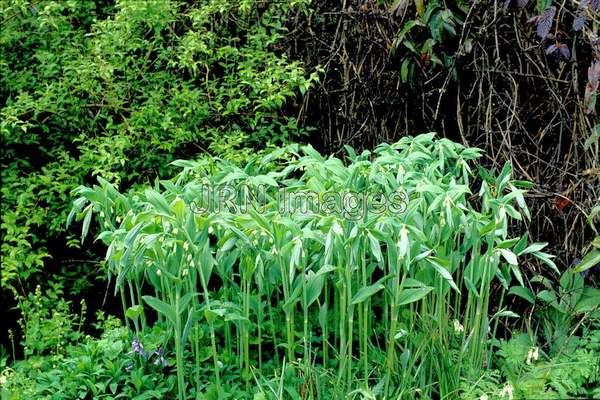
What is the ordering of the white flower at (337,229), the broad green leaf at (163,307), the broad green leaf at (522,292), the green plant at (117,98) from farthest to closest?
the green plant at (117,98) < the broad green leaf at (522,292) < the broad green leaf at (163,307) < the white flower at (337,229)

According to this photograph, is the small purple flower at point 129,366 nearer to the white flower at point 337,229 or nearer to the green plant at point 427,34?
the white flower at point 337,229

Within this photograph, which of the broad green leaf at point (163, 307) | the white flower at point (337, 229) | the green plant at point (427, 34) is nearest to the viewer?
the white flower at point (337, 229)

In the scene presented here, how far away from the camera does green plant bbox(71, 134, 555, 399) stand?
227 centimetres

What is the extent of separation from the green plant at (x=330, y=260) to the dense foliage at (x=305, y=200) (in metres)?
0.01

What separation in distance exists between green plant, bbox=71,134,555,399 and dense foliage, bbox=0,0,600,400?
0.03ft

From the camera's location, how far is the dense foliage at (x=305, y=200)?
2369 mm

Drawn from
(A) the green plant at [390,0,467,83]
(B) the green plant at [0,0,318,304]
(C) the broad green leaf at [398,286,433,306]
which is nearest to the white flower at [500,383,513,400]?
(C) the broad green leaf at [398,286,433,306]

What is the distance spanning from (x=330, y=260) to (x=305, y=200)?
0.38 metres

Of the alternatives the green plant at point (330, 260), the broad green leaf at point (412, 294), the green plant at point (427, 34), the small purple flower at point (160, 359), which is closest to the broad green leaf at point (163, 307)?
the green plant at point (330, 260)

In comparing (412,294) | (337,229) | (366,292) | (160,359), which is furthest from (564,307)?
(160,359)

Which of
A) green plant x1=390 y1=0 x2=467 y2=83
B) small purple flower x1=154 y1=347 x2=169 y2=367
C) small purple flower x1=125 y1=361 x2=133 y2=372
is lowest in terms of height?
small purple flower x1=125 y1=361 x2=133 y2=372

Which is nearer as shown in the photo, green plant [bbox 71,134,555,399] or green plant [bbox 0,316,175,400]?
green plant [bbox 71,134,555,399]

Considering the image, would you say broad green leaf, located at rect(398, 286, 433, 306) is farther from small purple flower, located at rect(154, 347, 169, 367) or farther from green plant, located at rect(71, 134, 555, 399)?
small purple flower, located at rect(154, 347, 169, 367)

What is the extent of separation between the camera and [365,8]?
146 inches
